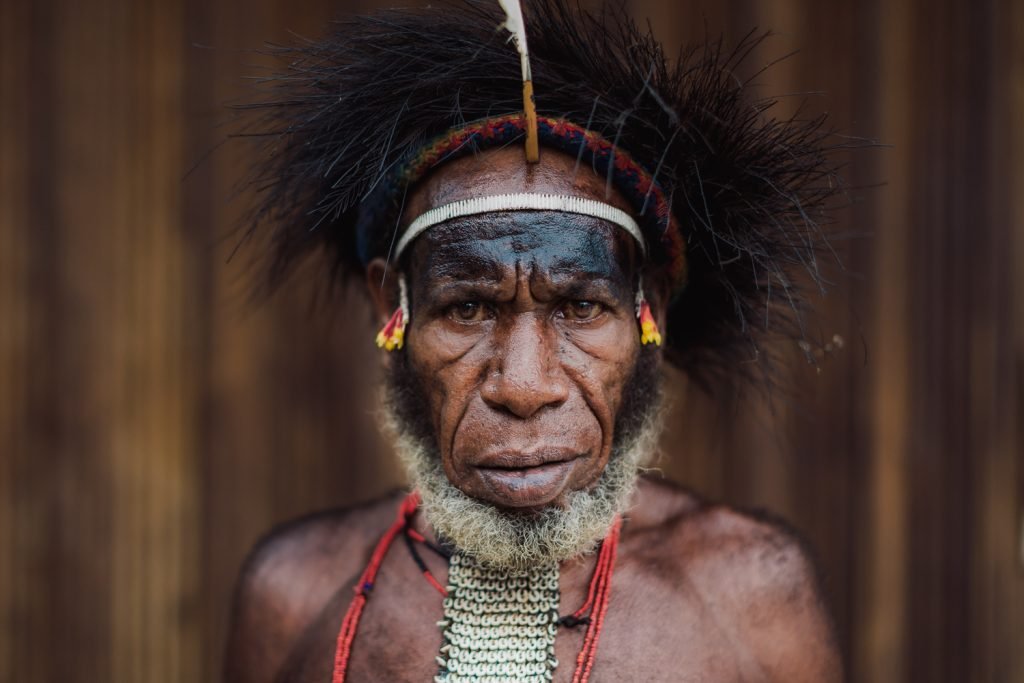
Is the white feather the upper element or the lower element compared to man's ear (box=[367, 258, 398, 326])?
upper

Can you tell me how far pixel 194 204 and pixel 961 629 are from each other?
3633 mm

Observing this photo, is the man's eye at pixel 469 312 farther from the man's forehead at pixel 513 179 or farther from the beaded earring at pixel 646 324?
the beaded earring at pixel 646 324

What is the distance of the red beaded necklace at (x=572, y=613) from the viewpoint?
1.91 m

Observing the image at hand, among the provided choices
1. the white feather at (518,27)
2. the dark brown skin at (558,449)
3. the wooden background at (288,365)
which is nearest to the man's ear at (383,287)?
the dark brown skin at (558,449)

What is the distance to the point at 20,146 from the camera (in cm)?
360

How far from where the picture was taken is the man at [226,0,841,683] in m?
1.91

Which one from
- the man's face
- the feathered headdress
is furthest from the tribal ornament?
the feathered headdress

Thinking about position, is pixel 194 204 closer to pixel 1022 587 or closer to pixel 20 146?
pixel 20 146

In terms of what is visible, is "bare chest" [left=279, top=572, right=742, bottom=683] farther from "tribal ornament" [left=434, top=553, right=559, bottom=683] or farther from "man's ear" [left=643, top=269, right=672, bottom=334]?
"man's ear" [left=643, top=269, right=672, bottom=334]

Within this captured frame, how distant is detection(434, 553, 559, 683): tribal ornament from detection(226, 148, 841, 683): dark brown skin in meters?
0.04

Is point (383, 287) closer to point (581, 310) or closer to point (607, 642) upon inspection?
point (581, 310)

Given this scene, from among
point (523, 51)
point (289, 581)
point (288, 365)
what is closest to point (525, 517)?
point (289, 581)

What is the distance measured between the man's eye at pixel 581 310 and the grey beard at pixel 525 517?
1.21 feet

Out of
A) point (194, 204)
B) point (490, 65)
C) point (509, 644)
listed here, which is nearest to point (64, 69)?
point (194, 204)
